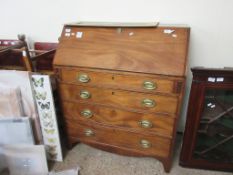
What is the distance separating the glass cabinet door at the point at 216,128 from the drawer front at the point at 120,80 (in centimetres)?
36

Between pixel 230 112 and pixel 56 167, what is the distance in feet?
4.61

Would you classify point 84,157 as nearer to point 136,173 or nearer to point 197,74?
point 136,173

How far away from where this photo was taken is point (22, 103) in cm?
149

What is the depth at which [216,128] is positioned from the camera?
4.85 feet

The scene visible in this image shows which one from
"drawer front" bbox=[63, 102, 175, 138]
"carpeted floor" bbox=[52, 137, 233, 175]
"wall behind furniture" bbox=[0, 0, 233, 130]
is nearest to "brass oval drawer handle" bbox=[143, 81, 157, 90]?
"drawer front" bbox=[63, 102, 175, 138]

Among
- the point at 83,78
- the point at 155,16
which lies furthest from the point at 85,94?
the point at 155,16

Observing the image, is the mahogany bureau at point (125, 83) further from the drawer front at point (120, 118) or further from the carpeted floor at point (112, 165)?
the carpeted floor at point (112, 165)

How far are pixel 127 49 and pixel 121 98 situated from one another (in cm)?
34

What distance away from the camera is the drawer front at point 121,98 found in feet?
4.28

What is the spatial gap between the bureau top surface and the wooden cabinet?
205mm

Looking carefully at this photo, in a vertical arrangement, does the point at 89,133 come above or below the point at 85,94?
below

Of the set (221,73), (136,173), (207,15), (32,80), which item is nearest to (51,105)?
(32,80)

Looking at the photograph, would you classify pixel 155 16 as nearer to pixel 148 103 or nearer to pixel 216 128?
pixel 148 103

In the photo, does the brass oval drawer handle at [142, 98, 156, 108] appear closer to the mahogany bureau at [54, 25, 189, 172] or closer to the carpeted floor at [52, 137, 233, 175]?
the mahogany bureau at [54, 25, 189, 172]
